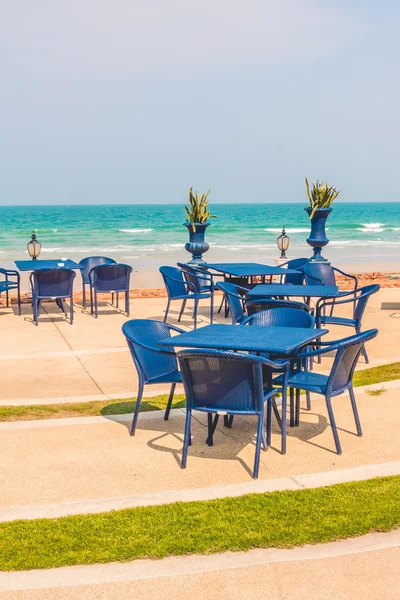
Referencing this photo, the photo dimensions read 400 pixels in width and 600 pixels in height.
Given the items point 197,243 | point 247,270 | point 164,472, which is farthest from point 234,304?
point 197,243

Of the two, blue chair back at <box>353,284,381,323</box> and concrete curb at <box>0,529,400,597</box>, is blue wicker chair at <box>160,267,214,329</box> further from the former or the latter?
concrete curb at <box>0,529,400,597</box>

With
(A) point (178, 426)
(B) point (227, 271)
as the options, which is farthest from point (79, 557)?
(B) point (227, 271)

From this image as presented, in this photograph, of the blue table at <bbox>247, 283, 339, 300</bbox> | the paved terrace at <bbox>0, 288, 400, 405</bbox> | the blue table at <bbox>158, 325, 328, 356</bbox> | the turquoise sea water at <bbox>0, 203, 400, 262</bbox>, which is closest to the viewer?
the blue table at <bbox>158, 325, 328, 356</bbox>

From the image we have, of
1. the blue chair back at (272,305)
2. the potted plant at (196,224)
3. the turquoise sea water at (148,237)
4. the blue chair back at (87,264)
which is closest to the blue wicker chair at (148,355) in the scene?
the blue chair back at (272,305)

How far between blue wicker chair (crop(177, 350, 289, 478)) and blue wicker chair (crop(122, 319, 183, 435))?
452 millimetres

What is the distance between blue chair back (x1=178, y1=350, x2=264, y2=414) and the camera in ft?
14.2

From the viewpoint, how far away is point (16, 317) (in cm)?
1038

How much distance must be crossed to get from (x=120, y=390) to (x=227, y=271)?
3444 mm

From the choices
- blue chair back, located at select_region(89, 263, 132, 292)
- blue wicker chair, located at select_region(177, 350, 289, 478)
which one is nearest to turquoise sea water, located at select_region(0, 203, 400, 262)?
blue chair back, located at select_region(89, 263, 132, 292)

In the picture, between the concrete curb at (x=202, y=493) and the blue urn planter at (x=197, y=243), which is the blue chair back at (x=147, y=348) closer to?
the concrete curb at (x=202, y=493)

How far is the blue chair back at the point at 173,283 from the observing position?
31.7ft

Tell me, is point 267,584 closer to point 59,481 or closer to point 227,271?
point 59,481

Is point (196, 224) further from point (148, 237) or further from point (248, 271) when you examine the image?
point (148, 237)

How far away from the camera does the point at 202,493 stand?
411 cm
